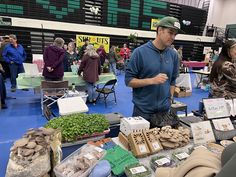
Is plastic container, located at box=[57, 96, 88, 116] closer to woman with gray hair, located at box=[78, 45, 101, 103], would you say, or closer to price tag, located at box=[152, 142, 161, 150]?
price tag, located at box=[152, 142, 161, 150]

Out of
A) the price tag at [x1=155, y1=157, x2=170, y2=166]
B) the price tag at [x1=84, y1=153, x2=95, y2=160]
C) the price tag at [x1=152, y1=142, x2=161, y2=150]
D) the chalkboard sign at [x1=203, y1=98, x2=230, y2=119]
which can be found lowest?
the price tag at [x1=155, y1=157, x2=170, y2=166]

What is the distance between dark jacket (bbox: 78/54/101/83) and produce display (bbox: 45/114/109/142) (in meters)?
3.48

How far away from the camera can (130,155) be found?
134 cm

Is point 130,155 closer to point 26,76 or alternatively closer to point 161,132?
point 161,132

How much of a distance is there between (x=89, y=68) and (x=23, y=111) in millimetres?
1767

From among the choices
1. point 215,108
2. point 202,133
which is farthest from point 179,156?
point 215,108

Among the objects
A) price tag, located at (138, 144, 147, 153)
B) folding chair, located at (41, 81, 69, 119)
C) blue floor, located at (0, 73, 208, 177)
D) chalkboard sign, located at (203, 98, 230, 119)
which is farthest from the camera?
folding chair, located at (41, 81, 69, 119)

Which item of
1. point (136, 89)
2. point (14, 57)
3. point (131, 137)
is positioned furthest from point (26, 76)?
point (131, 137)

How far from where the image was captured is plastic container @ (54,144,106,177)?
42.6 inches

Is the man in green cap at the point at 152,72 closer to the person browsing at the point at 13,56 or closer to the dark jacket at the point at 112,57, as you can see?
the person browsing at the point at 13,56

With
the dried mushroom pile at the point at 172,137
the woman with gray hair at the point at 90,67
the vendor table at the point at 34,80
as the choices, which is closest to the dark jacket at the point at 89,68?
the woman with gray hair at the point at 90,67

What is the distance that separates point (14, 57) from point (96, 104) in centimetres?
270

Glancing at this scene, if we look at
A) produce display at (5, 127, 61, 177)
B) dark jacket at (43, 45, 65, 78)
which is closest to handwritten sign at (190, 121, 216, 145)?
produce display at (5, 127, 61, 177)

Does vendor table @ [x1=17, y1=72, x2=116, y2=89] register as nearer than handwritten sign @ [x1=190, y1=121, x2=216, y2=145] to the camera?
No
